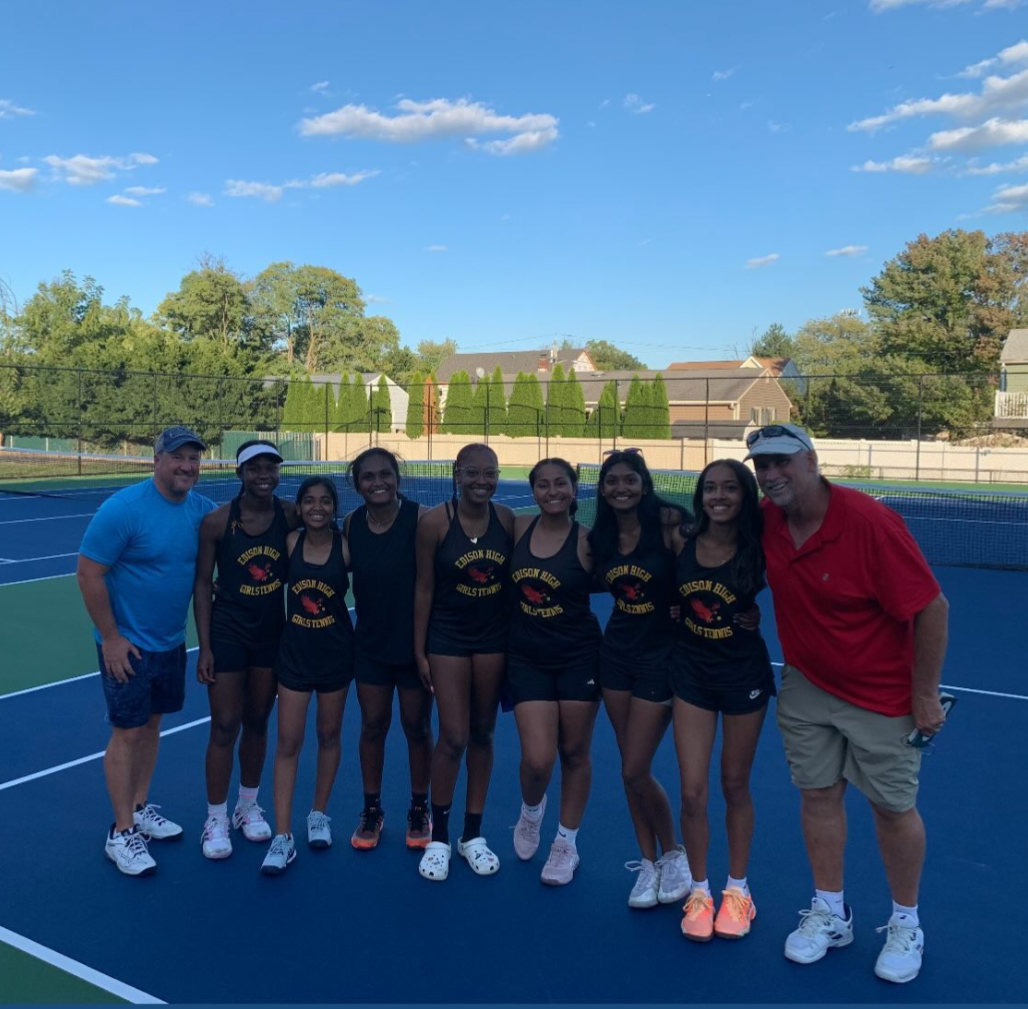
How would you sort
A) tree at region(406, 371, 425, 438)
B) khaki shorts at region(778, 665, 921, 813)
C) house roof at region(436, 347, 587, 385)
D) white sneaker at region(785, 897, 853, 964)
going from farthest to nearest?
house roof at region(436, 347, 587, 385) < tree at region(406, 371, 425, 438) < white sneaker at region(785, 897, 853, 964) < khaki shorts at region(778, 665, 921, 813)

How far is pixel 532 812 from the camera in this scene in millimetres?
4219

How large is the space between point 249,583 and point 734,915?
7.87ft

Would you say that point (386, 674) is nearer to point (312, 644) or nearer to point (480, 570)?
point (312, 644)

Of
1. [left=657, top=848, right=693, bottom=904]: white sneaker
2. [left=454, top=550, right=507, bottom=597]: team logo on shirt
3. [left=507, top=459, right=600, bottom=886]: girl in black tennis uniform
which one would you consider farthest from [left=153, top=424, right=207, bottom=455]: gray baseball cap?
[left=657, top=848, right=693, bottom=904]: white sneaker

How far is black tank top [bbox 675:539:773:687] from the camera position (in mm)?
3521

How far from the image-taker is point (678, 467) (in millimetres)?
33438

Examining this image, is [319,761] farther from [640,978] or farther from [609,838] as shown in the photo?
[640,978]

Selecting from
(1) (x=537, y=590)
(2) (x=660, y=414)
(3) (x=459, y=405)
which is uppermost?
(3) (x=459, y=405)

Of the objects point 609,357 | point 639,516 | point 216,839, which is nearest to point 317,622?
point 216,839

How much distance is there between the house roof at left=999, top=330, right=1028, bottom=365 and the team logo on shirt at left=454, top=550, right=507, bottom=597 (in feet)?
146

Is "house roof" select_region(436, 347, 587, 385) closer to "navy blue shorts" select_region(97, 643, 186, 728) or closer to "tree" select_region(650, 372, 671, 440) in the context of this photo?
"tree" select_region(650, 372, 671, 440)

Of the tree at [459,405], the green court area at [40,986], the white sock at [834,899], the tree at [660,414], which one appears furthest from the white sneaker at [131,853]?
the tree at [459,405]

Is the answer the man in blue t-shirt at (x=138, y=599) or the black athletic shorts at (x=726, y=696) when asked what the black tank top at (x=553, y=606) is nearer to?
the black athletic shorts at (x=726, y=696)

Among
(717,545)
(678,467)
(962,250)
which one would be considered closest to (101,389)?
(678,467)
